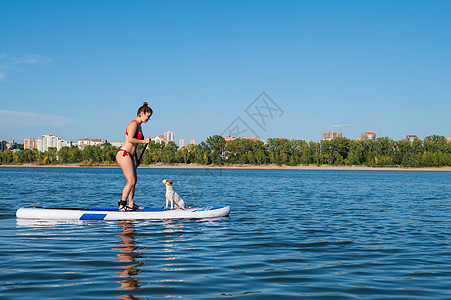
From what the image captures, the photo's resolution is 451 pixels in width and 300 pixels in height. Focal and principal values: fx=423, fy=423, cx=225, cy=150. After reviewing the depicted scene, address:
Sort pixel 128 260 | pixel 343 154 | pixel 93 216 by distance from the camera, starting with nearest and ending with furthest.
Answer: pixel 128 260 → pixel 93 216 → pixel 343 154

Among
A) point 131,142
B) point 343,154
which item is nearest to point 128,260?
point 131,142

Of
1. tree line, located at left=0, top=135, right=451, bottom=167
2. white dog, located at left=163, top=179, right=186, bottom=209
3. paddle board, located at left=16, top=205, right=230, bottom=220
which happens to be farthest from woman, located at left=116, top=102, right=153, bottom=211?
tree line, located at left=0, top=135, right=451, bottom=167

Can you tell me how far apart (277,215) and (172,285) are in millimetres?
11205

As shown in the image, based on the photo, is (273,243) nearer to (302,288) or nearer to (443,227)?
(302,288)

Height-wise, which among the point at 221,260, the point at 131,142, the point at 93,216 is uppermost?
the point at 131,142

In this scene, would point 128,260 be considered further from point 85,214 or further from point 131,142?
point 85,214

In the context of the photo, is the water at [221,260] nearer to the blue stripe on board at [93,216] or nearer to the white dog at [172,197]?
the blue stripe on board at [93,216]

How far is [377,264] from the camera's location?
8539 millimetres

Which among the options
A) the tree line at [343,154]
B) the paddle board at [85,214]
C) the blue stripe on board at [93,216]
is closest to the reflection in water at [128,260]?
the paddle board at [85,214]

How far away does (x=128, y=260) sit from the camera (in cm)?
854

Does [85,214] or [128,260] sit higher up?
[85,214]

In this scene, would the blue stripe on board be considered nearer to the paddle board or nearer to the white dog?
the paddle board

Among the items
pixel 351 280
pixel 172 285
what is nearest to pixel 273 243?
pixel 351 280

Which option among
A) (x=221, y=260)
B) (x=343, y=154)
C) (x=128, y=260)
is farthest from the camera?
(x=343, y=154)
